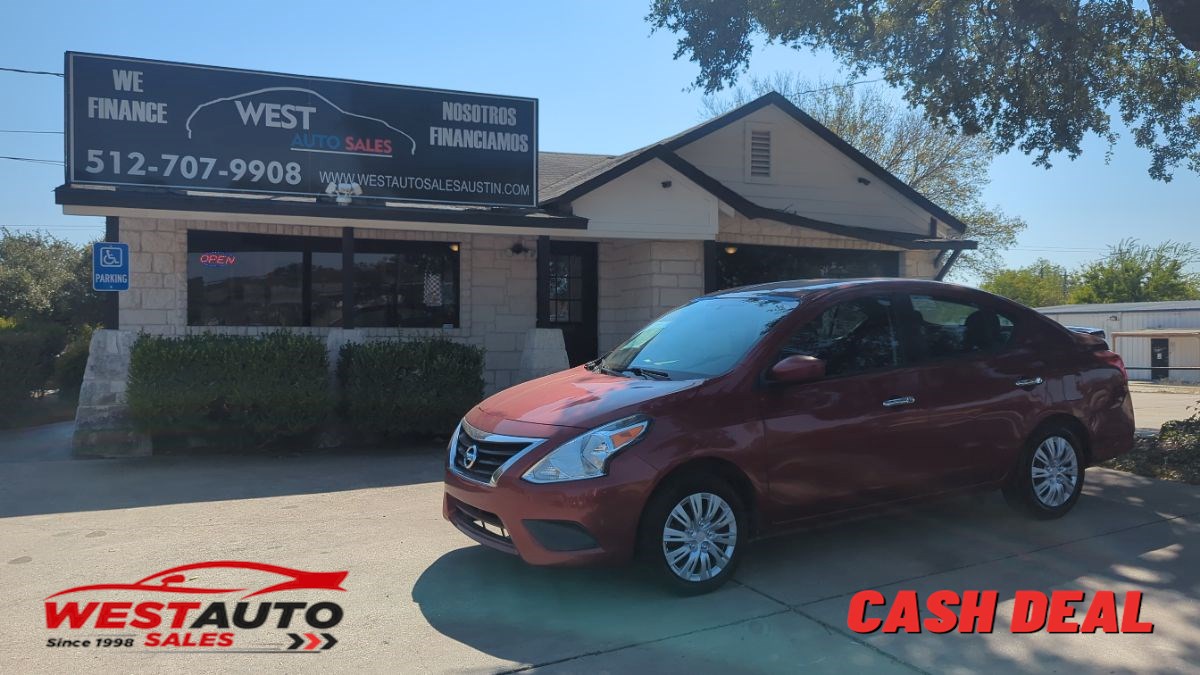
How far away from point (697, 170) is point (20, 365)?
9675 mm

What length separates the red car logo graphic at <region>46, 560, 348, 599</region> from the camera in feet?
16.2

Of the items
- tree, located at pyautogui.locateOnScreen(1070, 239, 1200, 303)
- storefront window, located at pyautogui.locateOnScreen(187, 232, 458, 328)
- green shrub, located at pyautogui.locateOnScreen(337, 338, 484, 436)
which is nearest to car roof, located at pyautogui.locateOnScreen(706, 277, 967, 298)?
green shrub, located at pyautogui.locateOnScreen(337, 338, 484, 436)

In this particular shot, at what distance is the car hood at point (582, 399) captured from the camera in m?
4.65

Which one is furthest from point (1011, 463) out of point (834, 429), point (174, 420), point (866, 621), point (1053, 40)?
point (174, 420)

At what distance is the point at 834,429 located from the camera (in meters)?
5.07

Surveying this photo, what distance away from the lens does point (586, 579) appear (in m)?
5.05

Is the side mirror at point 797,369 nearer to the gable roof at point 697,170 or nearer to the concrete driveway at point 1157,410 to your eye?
the gable roof at point 697,170

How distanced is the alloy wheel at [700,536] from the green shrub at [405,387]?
18.7 feet

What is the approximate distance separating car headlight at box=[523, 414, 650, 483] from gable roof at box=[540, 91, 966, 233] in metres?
7.37

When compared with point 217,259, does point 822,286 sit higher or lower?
lower

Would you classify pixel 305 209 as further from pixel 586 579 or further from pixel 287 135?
pixel 586 579

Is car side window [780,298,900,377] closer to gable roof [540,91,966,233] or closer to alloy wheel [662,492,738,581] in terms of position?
alloy wheel [662,492,738,581]

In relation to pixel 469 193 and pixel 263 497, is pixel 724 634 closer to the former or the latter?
pixel 263 497

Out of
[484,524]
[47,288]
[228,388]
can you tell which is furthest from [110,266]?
[47,288]
